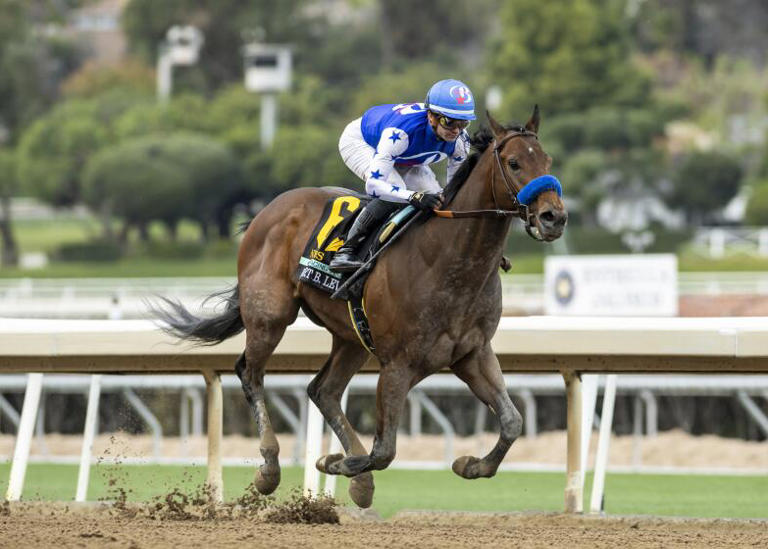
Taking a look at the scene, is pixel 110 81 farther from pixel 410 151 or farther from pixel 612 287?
pixel 410 151

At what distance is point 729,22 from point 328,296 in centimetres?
7219

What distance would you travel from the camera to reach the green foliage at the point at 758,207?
47500mm

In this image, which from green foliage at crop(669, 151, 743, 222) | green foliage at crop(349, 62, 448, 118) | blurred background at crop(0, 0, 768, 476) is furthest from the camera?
green foliage at crop(349, 62, 448, 118)

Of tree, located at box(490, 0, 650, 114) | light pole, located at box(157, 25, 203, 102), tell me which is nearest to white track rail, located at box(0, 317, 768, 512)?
tree, located at box(490, 0, 650, 114)

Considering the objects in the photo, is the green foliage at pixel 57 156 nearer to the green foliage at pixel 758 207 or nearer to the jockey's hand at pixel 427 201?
the green foliage at pixel 758 207

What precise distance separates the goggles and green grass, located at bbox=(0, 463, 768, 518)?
→ 2.39 m

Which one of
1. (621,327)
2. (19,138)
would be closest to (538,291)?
(621,327)

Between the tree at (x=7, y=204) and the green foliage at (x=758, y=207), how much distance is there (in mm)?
25070

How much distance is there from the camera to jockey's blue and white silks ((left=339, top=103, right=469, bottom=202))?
6770mm

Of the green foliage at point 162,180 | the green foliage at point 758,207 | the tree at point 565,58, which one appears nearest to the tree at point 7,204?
the green foliage at point 162,180

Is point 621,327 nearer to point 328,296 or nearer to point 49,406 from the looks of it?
point 328,296

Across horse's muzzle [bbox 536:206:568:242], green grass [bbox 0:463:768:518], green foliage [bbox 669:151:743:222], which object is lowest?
green foliage [bbox 669:151:743:222]

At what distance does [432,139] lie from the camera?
6832 mm

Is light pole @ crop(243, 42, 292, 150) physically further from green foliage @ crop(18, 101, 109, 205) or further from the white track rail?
the white track rail
